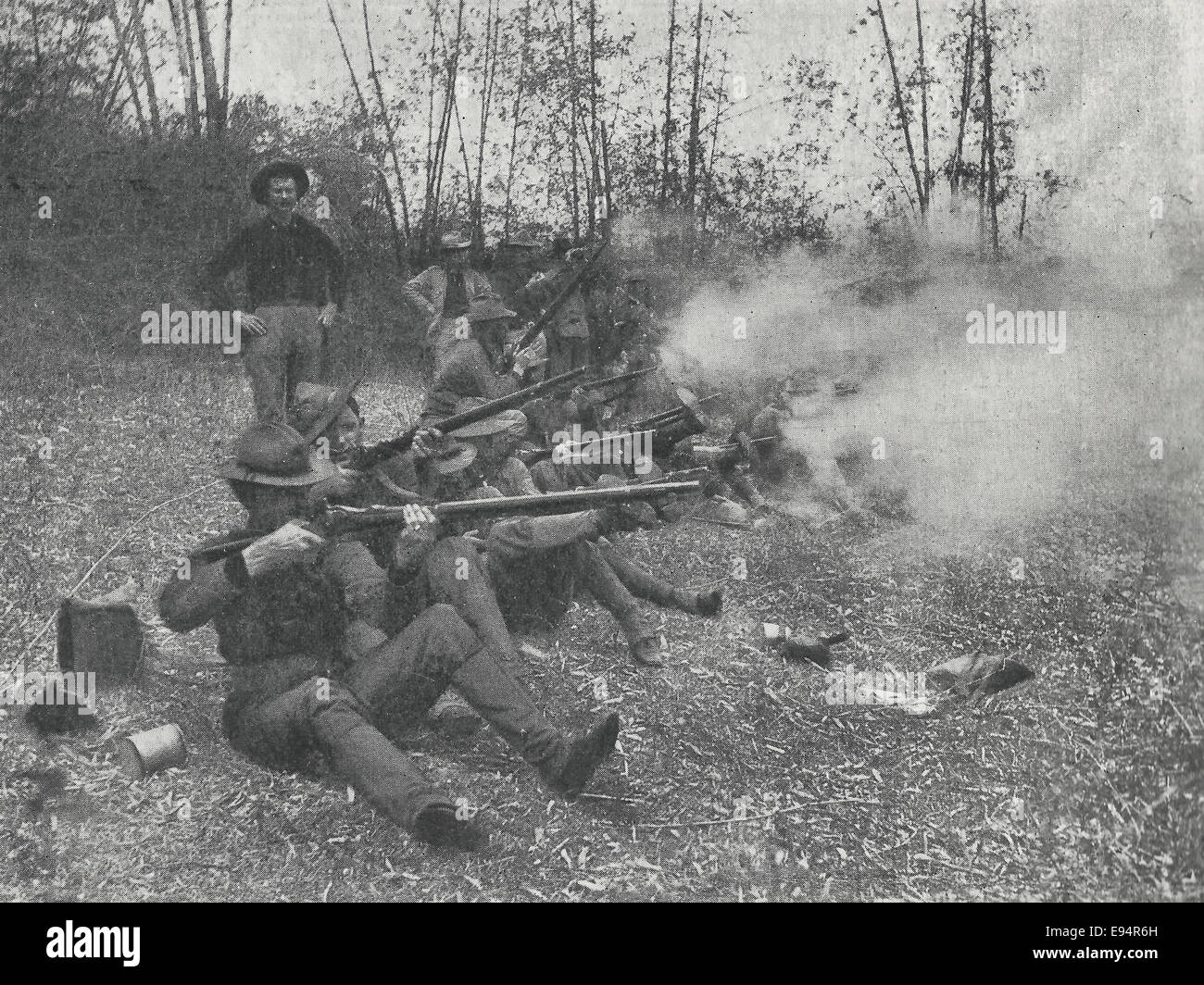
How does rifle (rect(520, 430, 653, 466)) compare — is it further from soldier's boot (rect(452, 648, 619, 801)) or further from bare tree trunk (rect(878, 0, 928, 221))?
bare tree trunk (rect(878, 0, 928, 221))

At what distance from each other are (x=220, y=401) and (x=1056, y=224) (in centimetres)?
390

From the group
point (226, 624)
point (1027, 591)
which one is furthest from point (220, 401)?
point (1027, 591)

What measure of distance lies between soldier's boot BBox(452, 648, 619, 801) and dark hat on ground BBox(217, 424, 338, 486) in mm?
1102

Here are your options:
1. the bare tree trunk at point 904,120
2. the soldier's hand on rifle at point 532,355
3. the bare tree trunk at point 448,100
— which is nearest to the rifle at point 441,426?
the bare tree trunk at point 448,100

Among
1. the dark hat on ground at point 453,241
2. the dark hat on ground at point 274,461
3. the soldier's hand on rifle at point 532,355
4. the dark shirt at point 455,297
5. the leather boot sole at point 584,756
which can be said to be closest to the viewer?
the leather boot sole at point 584,756

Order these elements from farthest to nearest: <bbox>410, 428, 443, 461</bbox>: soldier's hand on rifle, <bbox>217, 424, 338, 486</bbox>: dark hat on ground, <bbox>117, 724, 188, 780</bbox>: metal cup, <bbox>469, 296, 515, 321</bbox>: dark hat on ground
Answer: <bbox>469, 296, 515, 321</bbox>: dark hat on ground < <bbox>410, 428, 443, 461</bbox>: soldier's hand on rifle < <bbox>217, 424, 338, 486</bbox>: dark hat on ground < <bbox>117, 724, 188, 780</bbox>: metal cup

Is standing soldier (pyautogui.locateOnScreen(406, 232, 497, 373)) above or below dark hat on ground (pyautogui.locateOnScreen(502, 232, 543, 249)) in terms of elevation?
below

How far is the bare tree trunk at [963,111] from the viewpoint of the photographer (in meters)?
3.90

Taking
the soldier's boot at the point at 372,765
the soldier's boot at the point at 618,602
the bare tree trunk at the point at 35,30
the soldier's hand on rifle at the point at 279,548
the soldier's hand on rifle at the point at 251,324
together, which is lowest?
the soldier's boot at the point at 372,765

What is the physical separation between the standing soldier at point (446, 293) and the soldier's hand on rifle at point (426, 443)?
61 cm

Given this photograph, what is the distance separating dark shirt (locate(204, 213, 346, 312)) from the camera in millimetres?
4234

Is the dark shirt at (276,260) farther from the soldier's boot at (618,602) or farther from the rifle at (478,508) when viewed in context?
the soldier's boot at (618,602)

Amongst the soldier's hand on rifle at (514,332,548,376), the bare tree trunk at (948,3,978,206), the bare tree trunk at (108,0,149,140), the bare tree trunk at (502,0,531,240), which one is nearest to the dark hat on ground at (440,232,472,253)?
the bare tree trunk at (502,0,531,240)
